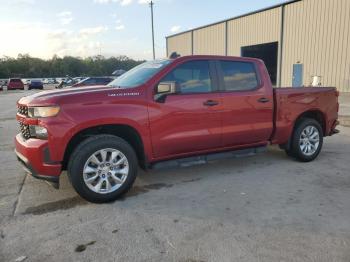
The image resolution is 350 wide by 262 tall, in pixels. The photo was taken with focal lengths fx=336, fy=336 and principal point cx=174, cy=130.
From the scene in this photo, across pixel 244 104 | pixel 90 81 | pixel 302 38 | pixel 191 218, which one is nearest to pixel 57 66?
pixel 90 81

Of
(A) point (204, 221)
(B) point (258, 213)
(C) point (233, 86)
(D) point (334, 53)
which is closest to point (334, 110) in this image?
(C) point (233, 86)

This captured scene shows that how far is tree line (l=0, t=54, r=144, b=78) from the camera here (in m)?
100

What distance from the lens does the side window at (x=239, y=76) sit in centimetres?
523

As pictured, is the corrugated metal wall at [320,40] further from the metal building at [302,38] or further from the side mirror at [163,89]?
the side mirror at [163,89]

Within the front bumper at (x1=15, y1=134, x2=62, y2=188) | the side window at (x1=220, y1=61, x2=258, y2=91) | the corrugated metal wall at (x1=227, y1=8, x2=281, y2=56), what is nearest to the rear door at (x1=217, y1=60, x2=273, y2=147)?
the side window at (x1=220, y1=61, x2=258, y2=91)

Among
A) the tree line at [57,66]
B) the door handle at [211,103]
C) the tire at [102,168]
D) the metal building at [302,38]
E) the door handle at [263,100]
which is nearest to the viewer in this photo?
the tire at [102,168]

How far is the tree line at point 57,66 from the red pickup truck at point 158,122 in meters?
95.3

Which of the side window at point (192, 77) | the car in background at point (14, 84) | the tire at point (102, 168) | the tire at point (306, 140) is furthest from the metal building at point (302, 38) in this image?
the car in background at point (14, 84)

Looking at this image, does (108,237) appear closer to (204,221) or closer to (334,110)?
(204,221)

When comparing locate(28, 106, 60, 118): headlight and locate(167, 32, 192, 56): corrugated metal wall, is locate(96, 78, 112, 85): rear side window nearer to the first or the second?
locate(28, 106, 60, 118): headlight

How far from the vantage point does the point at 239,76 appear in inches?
212

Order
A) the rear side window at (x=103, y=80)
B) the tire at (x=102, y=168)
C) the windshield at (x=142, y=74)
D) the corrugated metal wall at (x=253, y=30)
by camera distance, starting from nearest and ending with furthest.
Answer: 1. the tire at (x=102, y=168)
2. the windshield at (x=142, y=74)
3. the rear side window at (x=103, y=80)
4. the corrugated metal wall at (x=253, y=30)

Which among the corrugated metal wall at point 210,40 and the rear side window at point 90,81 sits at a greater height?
the corrugated metal wall at point 210,40

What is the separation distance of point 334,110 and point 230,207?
3.63 metres
